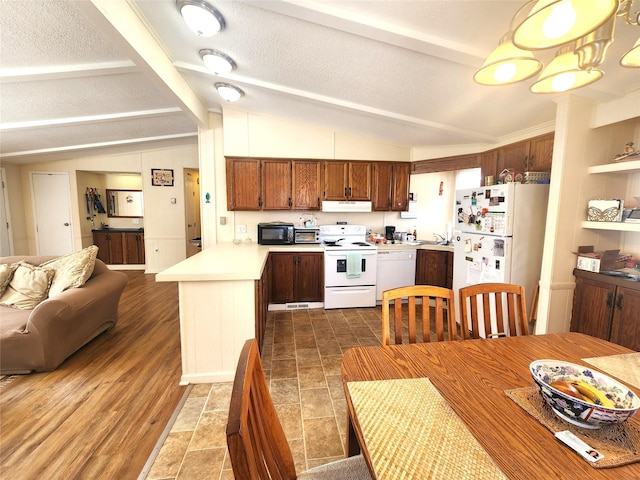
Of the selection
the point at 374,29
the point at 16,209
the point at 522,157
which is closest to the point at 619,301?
the point at 522,157

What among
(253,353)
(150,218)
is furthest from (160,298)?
(253,353)

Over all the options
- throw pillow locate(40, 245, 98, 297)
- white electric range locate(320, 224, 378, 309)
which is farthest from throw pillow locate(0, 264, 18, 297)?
white electric range locate(320, 224, 378, 309)

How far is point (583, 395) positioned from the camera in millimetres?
788

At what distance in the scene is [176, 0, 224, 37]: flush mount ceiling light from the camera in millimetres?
1718

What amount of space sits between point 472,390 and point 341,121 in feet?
11.1

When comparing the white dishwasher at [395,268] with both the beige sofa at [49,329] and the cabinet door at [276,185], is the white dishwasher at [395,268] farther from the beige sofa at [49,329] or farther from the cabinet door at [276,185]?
the beige sofa at [49,329]

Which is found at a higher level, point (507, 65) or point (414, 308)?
point (507, 65)

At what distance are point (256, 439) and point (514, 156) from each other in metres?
3.68

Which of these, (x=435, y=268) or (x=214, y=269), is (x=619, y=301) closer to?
(x=435, y=268)

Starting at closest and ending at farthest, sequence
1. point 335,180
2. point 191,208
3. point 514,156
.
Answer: point 514,156, point 335,180, point 191,208

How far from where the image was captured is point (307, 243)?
396 centimetres

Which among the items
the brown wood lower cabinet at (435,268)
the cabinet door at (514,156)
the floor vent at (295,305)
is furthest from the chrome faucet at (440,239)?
the floor vent at (295,305)

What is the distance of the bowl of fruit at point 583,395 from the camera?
688 millimetres

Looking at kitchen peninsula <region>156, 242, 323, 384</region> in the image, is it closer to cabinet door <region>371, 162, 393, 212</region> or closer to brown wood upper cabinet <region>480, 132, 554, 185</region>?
cabinet door <region>371, 162, 393, 212</region>
